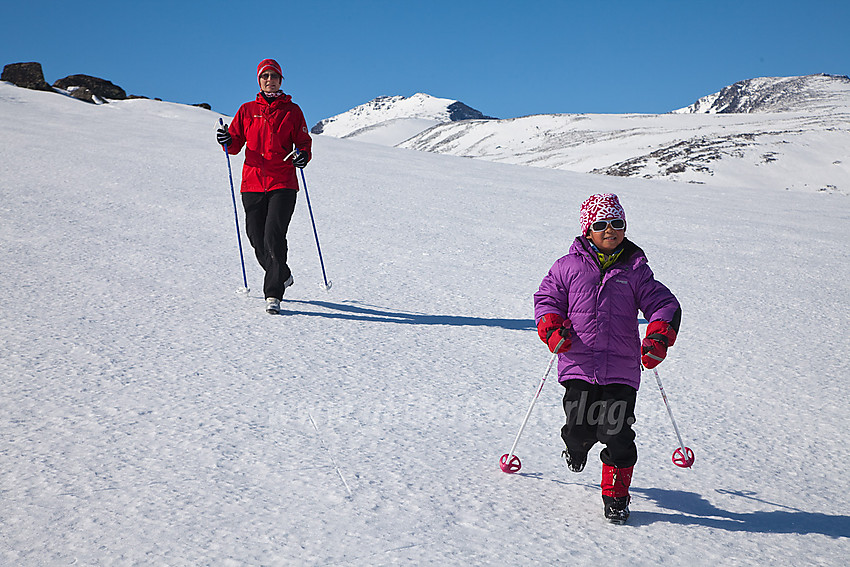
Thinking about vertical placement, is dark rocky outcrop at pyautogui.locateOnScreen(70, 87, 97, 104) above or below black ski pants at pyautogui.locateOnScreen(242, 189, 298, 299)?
above

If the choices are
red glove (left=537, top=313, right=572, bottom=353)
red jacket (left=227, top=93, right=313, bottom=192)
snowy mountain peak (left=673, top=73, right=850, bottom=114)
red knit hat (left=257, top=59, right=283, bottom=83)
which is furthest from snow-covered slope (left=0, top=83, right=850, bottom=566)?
snowy mountain peak (left=673, top=73, right=850, bottom=114)

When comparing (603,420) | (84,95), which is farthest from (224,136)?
(84,95)

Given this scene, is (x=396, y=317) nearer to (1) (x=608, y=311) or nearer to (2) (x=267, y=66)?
(2) (x=267, y=66)

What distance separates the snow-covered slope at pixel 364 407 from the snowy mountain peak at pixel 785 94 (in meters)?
98.8

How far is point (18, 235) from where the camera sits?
561cm

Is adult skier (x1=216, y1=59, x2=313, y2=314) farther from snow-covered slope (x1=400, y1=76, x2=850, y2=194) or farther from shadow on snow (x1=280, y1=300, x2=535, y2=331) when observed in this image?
snow-covered slope (x1=400, y1=76, x2=850, y2=194)

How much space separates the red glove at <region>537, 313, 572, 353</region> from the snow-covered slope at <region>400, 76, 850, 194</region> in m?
32.2

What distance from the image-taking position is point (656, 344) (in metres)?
2.17

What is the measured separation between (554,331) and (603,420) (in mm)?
380

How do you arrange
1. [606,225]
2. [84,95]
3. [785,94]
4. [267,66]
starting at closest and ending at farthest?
[606,225] → [267,66] → [84,95] → [785,94]

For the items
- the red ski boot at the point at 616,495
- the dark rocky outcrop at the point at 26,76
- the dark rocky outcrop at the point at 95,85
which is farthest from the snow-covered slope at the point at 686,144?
the red ski boot at the point at 616,495

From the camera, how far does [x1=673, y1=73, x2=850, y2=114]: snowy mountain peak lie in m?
102

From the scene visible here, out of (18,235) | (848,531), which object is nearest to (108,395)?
(848,531)

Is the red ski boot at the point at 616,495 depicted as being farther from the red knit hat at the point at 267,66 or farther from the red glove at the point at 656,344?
the red knit hat at the point at 267,66
